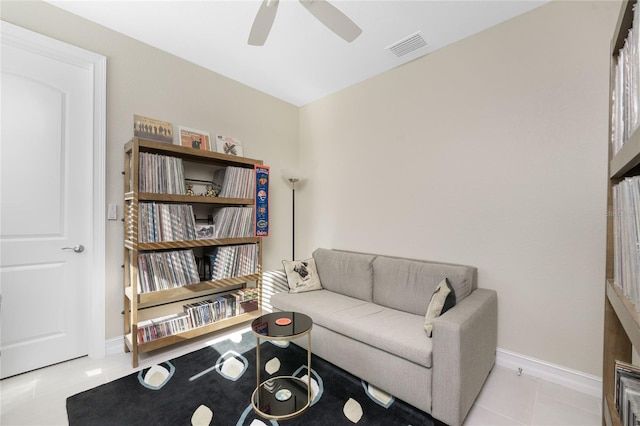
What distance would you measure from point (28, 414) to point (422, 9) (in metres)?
3.68

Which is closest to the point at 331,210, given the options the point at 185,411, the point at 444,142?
the point at 444,142

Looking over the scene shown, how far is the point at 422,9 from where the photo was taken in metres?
2.09

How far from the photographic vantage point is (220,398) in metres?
1.81

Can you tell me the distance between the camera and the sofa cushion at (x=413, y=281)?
219 cm

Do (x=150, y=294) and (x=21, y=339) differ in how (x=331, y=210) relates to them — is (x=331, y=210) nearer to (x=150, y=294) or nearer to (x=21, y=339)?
(x=150, y=294)

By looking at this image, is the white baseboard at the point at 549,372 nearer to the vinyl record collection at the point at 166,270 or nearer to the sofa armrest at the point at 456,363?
the sofa armrest at the point at 456,363

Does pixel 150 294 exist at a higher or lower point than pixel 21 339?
higher

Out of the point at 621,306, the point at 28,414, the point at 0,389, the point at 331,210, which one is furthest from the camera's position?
the point at 331,210

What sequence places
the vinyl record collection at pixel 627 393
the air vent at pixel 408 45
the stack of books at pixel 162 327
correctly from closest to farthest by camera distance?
the vinyl record collection at pixel 627 393 < the stack of books at pixel 162 327 < the air vent at pixel 408 45

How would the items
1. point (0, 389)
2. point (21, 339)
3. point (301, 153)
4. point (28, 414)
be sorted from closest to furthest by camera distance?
point (28, 414), point (0, 389), point (21, 339), point (301, 153)

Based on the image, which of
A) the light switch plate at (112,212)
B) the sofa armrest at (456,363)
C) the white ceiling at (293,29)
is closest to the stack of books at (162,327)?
the light switch plate at (112,212)

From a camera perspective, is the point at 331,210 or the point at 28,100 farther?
the point at 331,210

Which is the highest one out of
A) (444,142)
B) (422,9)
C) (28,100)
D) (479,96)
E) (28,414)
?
(422,9)

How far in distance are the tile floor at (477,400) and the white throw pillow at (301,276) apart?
1.30 metres
